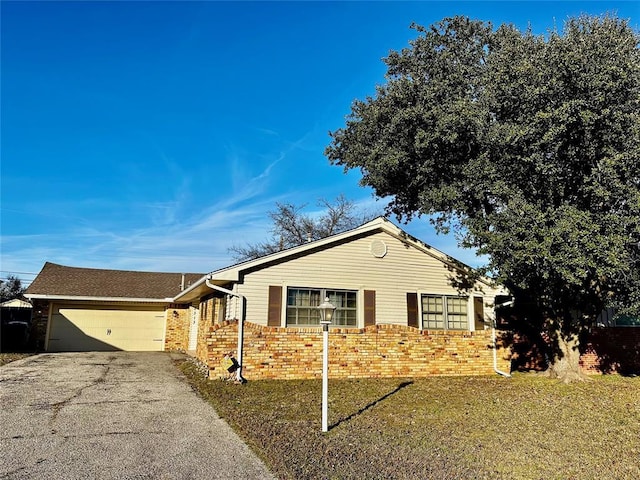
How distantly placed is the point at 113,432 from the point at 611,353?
15116 millimetres

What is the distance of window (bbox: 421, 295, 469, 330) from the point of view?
13.3 m

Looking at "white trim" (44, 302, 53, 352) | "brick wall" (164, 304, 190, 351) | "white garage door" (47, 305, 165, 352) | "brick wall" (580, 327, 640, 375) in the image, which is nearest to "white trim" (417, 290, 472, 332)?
"brick wall" (580, 327, 640, 375)

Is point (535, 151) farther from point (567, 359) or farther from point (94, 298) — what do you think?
point (94, 298)

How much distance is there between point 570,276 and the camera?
906 cm

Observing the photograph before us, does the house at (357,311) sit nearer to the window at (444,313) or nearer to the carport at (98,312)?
the window at (444,313)

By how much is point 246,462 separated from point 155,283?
1827 cm

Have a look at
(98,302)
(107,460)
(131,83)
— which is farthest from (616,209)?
(98,302)

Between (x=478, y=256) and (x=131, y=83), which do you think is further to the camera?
(x=131, y=83)

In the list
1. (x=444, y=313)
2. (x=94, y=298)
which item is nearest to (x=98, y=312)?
(x=94, y=298)

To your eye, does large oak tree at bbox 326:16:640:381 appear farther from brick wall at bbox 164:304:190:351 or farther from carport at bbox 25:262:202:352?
carport at bbox 25:262:202:352

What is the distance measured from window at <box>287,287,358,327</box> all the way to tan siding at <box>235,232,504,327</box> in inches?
7.0

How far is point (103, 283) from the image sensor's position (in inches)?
822

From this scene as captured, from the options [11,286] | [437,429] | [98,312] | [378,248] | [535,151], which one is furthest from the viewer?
[11,286]

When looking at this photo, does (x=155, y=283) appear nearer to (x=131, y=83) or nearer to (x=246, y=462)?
(x=131, y=83)
